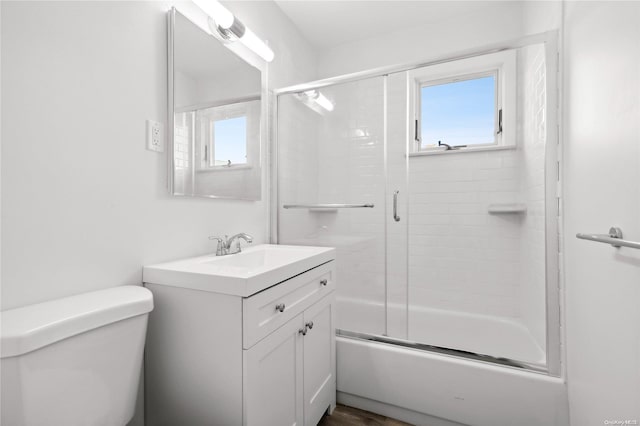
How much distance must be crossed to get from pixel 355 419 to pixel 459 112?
6.52 feet

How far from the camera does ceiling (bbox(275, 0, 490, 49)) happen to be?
210 cm

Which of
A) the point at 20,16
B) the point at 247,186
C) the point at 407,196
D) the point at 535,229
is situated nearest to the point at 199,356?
the point at 247,186

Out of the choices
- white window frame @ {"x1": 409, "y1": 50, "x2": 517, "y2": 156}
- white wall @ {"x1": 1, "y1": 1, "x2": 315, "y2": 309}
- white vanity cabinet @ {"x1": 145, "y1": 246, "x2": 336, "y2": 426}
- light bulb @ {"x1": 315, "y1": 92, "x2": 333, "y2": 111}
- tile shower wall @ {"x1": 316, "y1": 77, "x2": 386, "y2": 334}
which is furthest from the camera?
light bulb @ {"x1": 315, "y1": 92, "x2": 333, "y2": 111}

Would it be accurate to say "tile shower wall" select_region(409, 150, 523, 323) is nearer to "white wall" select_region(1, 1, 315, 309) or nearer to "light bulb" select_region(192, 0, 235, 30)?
"light bulb" select_region(192, 0, 235, 30)

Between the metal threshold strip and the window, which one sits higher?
the window

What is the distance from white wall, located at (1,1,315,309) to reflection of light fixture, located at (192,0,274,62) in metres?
0.17

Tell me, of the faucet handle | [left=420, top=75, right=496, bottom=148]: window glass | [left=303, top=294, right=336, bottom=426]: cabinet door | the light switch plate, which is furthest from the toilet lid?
[left=420, top=75, right=496, bottom=148]: window glass

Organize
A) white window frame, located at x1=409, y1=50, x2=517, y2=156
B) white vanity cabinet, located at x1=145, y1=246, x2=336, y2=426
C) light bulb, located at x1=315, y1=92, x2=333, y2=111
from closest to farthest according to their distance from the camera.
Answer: white vanity cabinet, located at x1=145, y1=246, x2=336, y2=426 < white window frame, located at x1=409, y1=50, x2=517, y2=156 < light bulb, located at x1=315, y1=92, x2=333, y2=111

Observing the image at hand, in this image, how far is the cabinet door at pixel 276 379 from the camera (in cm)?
95

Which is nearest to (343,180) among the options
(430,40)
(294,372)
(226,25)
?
(226,25)

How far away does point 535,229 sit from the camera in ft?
5.23

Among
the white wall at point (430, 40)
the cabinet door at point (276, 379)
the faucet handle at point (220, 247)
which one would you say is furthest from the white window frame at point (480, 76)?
the cabinet door at point (276, 379)

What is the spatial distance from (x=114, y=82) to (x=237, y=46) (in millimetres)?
834

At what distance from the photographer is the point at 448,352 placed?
1.51 meters
